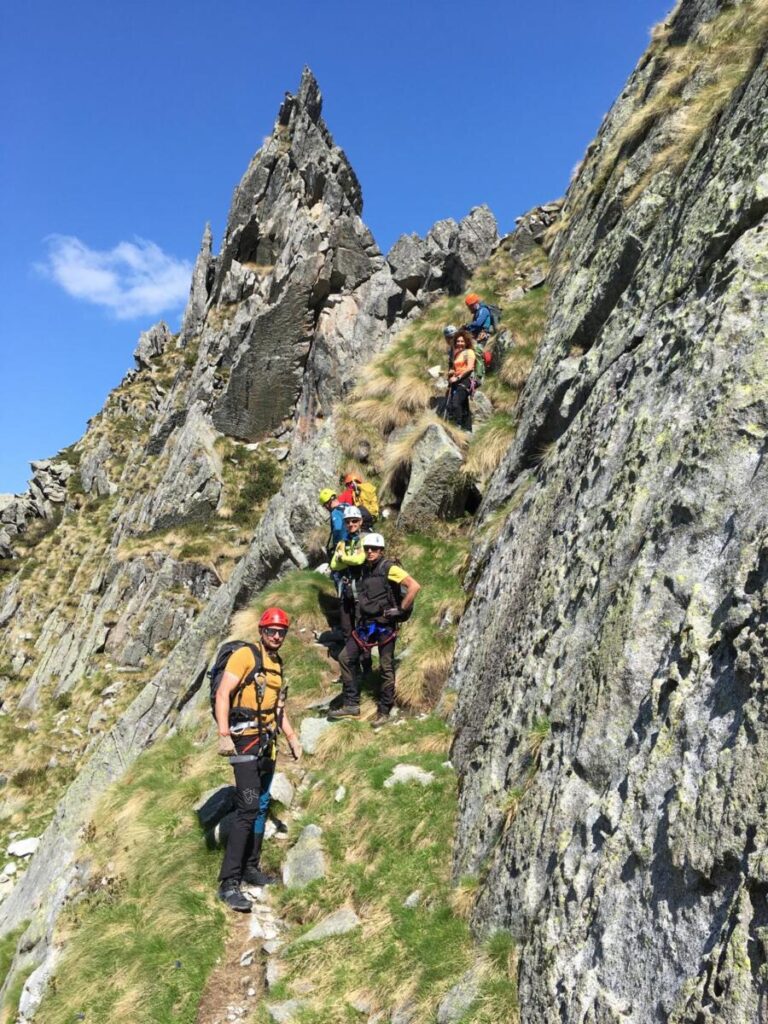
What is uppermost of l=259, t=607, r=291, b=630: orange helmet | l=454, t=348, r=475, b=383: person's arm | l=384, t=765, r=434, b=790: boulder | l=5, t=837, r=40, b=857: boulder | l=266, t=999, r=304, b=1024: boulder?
l=454, t=348, r=475, b=383: person's arm

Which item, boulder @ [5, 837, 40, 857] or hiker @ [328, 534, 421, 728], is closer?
hiker @ [328, 534, 421, 728]

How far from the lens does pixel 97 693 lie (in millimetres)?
27094

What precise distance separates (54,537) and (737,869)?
56.2m

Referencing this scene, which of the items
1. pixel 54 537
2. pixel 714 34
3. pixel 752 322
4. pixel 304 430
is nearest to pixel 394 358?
pixel 304 430

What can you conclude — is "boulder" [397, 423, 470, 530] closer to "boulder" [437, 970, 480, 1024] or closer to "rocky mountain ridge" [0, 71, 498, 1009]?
"rocky mountain ridge" [0, 71, 498, 1009]

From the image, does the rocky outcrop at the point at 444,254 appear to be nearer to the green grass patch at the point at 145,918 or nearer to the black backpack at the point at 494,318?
the black backpack at the point at 494,318

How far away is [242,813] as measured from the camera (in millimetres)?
7656

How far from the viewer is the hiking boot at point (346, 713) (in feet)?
34.7

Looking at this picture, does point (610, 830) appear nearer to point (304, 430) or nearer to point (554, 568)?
point (554, 568)

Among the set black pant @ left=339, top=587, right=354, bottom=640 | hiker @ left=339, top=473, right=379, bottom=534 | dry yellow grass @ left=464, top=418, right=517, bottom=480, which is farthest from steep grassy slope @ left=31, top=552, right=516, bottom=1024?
dry yellow grass @ left=464, top=418, right=517, bottom=480

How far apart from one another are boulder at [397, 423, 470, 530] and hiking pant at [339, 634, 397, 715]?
490 centimetres

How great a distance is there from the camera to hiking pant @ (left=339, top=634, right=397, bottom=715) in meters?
10.2

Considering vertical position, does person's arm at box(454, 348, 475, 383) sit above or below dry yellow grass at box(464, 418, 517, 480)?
above

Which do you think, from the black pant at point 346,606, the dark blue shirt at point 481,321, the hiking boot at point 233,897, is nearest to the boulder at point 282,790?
the hiking boot at point 233,897
